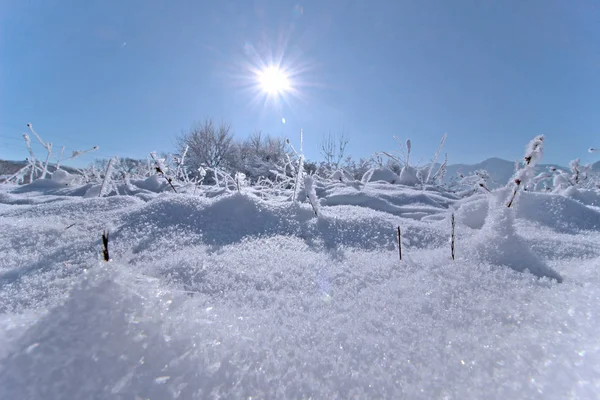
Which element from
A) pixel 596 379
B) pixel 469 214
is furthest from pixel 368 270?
pixel 469 214

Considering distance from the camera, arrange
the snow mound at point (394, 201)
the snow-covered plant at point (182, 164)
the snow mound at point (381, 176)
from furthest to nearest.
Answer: the snow mound at point (381, 176), the snow-covered plant at point (182, 164), the snow mound at point (394, 201)

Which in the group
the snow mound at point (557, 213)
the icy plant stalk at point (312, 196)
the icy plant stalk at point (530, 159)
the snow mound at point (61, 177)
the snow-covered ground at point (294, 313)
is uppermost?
the snow mound at point (61, 177)

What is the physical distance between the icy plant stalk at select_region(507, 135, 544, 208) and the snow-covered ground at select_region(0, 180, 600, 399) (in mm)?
103

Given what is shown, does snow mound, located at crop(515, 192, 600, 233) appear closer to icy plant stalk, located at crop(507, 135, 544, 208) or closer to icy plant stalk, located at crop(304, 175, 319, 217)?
icy plant stalk, located at crop(507, 135, 544, 208)

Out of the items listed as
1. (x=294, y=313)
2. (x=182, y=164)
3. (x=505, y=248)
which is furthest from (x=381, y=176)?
(x=294, y=313)

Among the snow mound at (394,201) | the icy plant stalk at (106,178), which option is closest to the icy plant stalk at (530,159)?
the snow mound at (394,201)

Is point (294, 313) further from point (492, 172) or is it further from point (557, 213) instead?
point (492, 172)

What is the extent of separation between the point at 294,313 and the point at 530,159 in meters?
1.29

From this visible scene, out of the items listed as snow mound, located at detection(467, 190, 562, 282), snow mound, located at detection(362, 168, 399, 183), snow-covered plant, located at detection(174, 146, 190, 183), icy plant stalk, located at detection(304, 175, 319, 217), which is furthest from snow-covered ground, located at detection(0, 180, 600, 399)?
snow mound, located at detection(362, 168, 399, 183)

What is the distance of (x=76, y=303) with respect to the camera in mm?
497

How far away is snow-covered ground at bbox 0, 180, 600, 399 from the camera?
1.45 ft

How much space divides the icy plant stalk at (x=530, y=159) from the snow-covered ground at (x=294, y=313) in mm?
103

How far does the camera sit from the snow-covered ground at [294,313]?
44 cm

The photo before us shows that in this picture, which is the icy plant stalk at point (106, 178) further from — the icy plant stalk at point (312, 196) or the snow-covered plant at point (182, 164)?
the icy plant stalk at point (312, 196)
